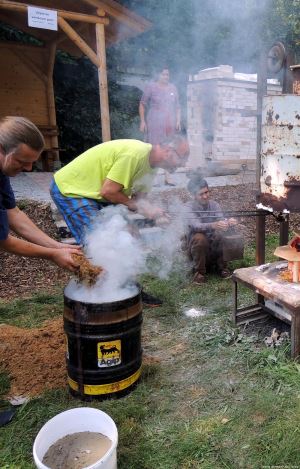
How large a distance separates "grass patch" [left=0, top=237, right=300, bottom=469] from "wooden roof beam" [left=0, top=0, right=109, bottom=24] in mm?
4770

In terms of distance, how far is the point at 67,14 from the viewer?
6133 millimetres

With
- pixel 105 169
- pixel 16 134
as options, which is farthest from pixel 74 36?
pixel 16 134

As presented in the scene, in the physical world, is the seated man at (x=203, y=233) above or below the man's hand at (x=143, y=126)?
below

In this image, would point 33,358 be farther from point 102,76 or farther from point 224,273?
point 102,76

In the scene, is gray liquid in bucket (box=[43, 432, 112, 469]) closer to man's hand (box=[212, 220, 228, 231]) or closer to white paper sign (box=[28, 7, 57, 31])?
man's hand (box=[212, 220, 228, 231])

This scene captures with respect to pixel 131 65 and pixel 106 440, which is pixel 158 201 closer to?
pixel 106 440

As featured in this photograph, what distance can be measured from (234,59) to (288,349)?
37.6 feet

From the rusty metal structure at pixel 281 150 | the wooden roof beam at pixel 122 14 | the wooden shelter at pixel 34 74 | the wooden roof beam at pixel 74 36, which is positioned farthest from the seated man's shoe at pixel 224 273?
the wooden shelter at pixel 34 74

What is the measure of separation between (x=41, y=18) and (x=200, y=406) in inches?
227

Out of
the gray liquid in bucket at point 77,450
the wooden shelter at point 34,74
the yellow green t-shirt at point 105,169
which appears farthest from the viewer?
the wooden shelter at point 34,74

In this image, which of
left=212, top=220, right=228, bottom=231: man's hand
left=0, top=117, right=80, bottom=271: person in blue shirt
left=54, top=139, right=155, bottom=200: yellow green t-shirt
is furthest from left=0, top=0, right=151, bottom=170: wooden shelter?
left=0, top=117, right=80, bottom=271: person in blue shirt

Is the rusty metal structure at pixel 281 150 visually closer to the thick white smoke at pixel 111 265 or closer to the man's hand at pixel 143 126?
the thick white smoke at pixel 111 265

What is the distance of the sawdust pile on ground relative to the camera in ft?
9.38

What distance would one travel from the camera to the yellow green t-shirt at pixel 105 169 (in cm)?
329
